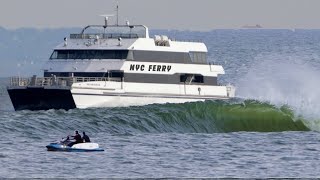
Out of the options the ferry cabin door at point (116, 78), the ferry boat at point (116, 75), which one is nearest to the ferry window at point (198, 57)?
the ferry boat at point (116, 75)

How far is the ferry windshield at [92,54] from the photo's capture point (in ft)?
264

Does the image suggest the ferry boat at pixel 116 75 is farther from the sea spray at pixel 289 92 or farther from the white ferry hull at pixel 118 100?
the sea spray at pixel 289 92

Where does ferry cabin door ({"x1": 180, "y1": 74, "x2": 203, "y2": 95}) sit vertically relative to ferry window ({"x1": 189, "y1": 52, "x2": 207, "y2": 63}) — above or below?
below

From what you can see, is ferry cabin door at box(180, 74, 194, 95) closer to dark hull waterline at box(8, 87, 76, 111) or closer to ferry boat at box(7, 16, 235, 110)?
ferry boat at box(7, 16, 235, 110)

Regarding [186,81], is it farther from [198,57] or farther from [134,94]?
[134,94]

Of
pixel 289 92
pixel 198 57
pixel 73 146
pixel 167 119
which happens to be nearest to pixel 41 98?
pixel 167 119

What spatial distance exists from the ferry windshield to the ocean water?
365cm

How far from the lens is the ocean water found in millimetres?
52594

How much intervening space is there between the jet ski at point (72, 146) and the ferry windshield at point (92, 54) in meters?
22.7

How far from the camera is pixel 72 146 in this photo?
57688 millimetres

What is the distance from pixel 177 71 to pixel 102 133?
50.6 ft

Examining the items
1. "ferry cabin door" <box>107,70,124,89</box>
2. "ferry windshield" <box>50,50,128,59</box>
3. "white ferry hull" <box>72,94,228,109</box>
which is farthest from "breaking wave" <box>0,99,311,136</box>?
"ferry windshield" <box>50,50,128,59</box>

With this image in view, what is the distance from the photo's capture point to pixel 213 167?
2110 inches

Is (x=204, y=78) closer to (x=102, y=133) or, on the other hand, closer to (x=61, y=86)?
(x=61, y=86)
